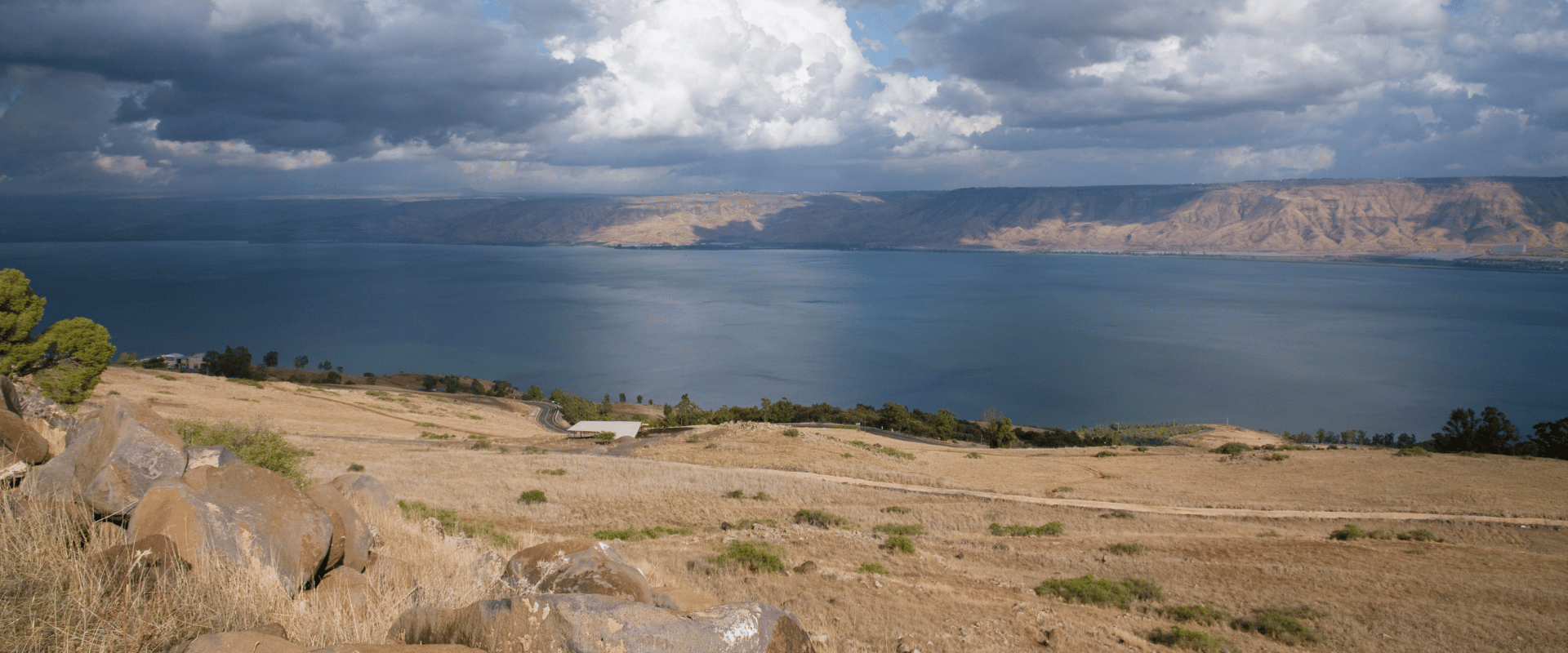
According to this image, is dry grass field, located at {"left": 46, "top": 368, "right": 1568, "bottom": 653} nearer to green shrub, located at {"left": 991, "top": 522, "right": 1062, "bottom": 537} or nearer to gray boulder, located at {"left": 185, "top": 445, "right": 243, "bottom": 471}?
green shrub, located at {"left": 991, "top": 522, "right": 1062, "bottom": 537}

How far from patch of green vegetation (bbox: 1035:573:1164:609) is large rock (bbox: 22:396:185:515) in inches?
375

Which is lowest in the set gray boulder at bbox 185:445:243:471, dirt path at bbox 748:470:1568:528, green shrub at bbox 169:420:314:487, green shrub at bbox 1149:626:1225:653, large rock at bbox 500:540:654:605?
dirt path at bbox 748:470:1568:528

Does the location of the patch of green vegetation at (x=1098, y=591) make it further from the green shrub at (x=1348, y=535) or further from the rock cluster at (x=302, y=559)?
the green shrub at (x=1348, y=535)

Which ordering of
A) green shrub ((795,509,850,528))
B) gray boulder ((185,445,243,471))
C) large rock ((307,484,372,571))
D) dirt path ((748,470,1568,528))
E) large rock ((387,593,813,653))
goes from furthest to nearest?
dirt path ((748,470,1568,528)), green shrub ((795,509,850,528)), gray boulder ((185,445,243,471)), large rock ((307,484,372,571)), large rock ((387,593,813,653))

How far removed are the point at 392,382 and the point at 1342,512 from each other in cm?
6458

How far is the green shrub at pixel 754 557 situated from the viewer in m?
9.86

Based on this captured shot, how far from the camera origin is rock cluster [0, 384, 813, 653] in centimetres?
343

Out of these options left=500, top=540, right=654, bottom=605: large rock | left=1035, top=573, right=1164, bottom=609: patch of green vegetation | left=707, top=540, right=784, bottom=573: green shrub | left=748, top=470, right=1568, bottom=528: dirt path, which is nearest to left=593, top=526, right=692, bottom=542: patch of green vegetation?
left=707, top=540, right=784, bottom=573: green shrub

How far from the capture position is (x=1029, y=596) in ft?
31.0

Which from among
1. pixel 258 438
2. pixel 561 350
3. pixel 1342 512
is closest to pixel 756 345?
pixel 561 350

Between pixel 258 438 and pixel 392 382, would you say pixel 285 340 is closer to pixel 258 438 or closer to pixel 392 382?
pixel 392 382

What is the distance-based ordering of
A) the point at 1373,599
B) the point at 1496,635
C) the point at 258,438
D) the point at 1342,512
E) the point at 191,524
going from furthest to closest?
the point at 1342,512, the point at 258,438, the point at 1373,599, the point at 1496,635, the point at 191,524

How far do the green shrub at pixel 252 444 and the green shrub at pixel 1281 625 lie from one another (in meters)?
12.5

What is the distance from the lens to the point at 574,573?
5.36 m
